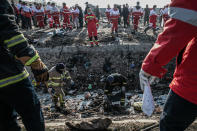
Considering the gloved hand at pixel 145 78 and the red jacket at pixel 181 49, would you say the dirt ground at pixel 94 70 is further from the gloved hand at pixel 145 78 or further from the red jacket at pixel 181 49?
the red jacket at pixel 181 49

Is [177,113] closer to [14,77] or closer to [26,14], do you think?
[14,77]

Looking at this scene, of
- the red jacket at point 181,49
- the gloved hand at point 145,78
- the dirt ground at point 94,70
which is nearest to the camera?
the red jacket at point 181,49

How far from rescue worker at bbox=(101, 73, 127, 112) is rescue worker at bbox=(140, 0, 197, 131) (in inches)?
107

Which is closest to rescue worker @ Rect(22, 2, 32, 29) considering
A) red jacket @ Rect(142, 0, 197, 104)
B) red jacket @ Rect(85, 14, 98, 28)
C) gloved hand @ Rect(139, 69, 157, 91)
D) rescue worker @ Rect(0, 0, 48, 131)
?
red jacket @ Rect(85, 14, 98, 28)

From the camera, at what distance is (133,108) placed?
4410mm

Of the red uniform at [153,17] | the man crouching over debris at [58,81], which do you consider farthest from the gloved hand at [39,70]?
the red uniform at [153,17]

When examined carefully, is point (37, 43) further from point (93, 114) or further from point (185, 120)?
point (185, 120)

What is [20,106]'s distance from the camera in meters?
1.52

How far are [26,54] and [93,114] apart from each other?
319 centimetres

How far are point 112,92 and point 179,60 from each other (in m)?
3.21

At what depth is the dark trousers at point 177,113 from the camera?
1204 mm

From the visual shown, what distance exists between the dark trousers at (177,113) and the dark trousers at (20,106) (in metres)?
1.37

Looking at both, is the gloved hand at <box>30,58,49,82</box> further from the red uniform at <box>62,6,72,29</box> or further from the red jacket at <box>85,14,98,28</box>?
the red uniform at <box>62,6,72,29</box>

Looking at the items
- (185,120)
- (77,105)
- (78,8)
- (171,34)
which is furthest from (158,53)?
(78,8)
